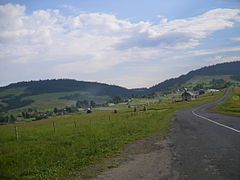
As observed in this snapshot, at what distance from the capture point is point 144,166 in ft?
26.8

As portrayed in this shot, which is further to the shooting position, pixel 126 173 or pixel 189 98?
pixel 189 98

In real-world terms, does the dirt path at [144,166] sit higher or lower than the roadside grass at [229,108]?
higher

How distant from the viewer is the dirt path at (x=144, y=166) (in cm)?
704

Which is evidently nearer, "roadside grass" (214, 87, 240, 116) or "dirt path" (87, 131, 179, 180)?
"dirt path" (87, 131, 179, 180)

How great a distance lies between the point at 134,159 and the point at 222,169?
350cm

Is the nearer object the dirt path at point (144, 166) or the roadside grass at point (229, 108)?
the dirt path at point (144, 166)

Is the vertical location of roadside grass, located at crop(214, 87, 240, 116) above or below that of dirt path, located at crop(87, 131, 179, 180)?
below

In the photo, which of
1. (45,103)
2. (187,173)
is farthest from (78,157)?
(45,103)

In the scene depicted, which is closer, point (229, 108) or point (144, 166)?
point (144, 166)

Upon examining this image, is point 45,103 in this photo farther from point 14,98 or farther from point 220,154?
point 220,154

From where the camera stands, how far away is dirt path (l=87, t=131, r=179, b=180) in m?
7.04

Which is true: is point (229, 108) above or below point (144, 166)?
below

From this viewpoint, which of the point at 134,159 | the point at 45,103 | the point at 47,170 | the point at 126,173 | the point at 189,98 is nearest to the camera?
the point at 126,173

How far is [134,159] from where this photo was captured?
9.42 m
